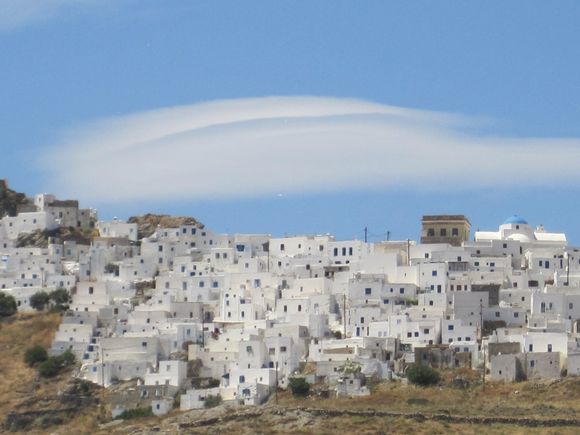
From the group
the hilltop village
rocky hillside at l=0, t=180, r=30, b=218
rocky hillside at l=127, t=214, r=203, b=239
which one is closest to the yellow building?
the hilltop village

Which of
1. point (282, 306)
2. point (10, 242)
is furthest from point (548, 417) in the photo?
point (10, 242)

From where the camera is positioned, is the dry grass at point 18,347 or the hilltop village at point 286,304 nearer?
the hilltop village at point 286,304

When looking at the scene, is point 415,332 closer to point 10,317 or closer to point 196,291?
point 196,291

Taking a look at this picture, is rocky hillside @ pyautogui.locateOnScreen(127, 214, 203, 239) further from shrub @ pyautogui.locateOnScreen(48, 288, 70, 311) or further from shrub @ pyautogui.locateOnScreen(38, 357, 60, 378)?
shrub @ pyautogui.locateOnScreen(38, 357, 60, 378)

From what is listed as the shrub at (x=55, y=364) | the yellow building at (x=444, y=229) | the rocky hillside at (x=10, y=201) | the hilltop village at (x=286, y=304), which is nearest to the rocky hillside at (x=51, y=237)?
the hilltop village at (x=286, y=304)

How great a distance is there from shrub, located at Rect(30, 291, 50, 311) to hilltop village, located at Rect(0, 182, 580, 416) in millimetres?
688

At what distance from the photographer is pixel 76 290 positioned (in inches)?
4149

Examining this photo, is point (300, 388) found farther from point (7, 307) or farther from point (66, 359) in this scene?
point (7, 307)

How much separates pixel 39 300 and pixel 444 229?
18.0 meters

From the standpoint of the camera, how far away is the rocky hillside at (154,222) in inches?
4532

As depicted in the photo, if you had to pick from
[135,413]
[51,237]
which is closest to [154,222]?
[51,237]

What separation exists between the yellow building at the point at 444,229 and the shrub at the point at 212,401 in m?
18.7

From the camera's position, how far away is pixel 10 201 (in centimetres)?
11988

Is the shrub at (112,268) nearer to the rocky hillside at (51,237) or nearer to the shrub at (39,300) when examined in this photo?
the shrub at (39,300)
